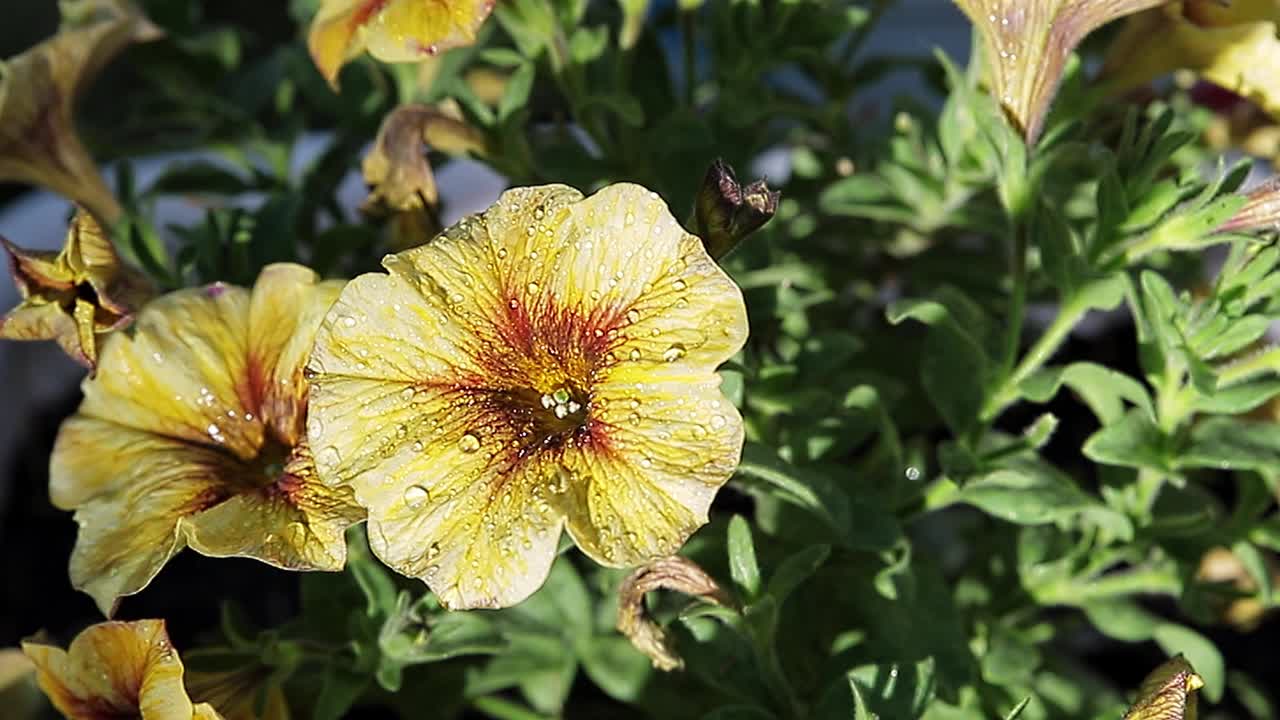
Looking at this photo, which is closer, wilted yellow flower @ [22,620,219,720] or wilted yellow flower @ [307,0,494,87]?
wilted yellow flower @ [22,620,219,720]

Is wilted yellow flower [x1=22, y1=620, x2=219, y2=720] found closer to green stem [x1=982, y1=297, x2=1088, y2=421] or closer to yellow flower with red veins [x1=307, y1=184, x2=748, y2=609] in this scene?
yellow flower with red veins [x1=307, y1=184, x2=748, y2=609]

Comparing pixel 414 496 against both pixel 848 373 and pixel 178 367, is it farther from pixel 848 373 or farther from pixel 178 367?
pixel 848 373

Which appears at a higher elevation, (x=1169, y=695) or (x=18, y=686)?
(x=1169, y=695)

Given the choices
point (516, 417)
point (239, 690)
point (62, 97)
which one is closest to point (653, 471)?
point (516, 417)

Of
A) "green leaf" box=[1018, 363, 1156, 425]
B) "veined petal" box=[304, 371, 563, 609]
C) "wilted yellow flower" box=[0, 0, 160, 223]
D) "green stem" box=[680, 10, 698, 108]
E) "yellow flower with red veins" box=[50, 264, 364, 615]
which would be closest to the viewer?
"veined petal" box=[304, 371, 563, 609]

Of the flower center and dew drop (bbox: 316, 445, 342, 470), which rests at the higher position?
dew drop (bbox: 316, 445, 342, 470)

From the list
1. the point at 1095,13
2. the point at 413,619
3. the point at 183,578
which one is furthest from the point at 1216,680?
the point at 183,578

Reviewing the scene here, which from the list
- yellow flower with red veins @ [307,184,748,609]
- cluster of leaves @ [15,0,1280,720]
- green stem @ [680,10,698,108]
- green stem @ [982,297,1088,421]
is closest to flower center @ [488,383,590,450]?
yellow flower with red veins @ [307,184,748,609]
